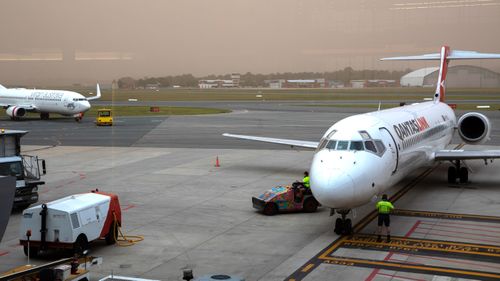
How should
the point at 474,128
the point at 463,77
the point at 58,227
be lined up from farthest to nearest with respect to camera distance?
the point at 463,77 < the point at 474,128 < the point at 58,227

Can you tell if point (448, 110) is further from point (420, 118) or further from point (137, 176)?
point (137, 176)

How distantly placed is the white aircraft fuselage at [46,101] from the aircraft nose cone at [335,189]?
→ 4666cm

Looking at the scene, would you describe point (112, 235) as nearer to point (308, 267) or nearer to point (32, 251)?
point (32, 251)

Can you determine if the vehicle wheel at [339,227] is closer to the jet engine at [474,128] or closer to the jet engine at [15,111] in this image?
the jet engine at [474,128]

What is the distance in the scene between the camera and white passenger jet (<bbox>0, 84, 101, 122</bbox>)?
57094 mm

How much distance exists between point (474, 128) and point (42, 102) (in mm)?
44971

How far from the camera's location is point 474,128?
27953 millimetres

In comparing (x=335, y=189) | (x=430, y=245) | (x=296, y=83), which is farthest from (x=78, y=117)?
(x=430, y=245)

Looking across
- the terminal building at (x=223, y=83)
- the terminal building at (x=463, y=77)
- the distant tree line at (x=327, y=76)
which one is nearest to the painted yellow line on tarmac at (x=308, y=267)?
the distant tree line at (x=327, y=76)

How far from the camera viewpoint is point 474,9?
208 feet

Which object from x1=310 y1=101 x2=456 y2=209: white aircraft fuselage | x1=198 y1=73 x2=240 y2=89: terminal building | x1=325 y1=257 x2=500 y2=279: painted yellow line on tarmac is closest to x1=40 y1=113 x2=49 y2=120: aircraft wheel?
x1=198 y1=73 x2=240 y2=89: terminal building

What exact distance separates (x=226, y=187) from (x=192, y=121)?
35.7m

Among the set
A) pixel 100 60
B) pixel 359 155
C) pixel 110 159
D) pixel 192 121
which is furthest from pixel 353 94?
pixel 359 155

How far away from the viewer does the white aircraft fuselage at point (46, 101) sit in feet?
188
